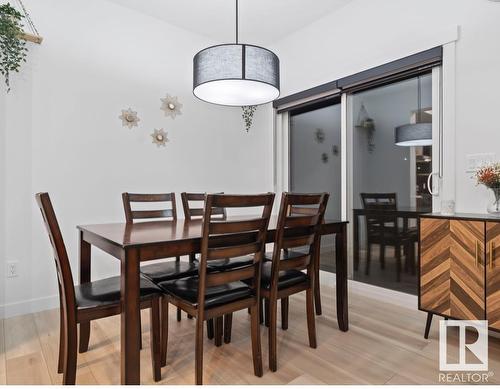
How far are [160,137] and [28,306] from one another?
1.87 m

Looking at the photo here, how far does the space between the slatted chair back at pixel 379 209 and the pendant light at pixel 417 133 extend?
50cm

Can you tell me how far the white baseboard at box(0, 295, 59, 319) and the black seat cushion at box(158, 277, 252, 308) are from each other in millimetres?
1543

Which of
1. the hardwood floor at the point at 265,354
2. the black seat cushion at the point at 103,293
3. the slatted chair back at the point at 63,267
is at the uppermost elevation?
the slatted chair back at the point at 63,267

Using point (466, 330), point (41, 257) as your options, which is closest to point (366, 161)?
point (466, 330)

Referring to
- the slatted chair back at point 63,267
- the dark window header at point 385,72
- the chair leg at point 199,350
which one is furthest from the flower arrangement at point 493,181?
the slatted chair back at point 63,267

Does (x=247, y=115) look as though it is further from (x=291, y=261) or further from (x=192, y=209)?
(x=291, y=261)

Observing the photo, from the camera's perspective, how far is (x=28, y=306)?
2.66m

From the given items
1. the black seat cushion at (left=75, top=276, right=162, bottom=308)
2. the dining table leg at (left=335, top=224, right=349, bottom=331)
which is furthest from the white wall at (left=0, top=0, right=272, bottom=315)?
the dining table leg at (left=335, top=224, right=349, bottom=331)

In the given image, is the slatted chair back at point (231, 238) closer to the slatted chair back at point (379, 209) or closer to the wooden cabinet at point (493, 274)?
the wooden cabinet at point (493, 274)

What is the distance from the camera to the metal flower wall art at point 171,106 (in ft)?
11.2

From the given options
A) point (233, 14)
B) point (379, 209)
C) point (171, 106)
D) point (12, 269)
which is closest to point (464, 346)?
point (379, 209)

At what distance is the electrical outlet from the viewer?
2.59 m

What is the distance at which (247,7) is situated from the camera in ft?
10.6

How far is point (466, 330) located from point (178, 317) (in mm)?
2073
